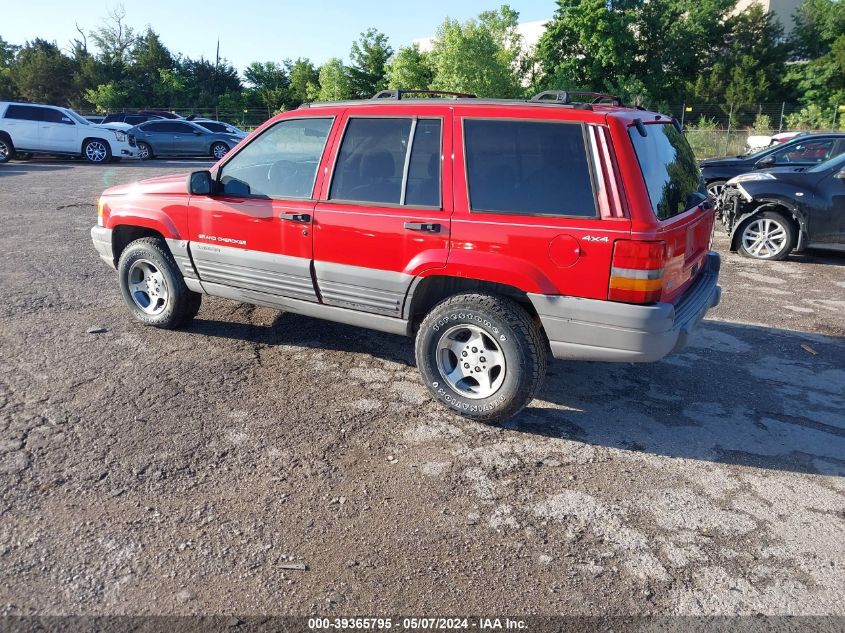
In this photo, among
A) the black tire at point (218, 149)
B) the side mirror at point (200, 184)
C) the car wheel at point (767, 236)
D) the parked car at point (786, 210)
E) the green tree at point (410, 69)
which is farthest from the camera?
the green tree at point (410, 69)

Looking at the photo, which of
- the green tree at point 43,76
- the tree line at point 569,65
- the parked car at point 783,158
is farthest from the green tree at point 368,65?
the parked car at point 783,158

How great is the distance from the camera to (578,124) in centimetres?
364

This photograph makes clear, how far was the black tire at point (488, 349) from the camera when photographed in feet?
12.5

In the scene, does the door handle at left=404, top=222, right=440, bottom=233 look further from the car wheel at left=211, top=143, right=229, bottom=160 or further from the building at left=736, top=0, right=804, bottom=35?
the building at left=736, top=0, right=804, bottom=35

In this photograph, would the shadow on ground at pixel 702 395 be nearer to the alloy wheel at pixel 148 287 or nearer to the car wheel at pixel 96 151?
the alloy wheel at pixel 148 287

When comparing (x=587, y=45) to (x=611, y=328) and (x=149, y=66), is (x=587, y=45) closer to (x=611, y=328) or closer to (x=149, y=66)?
(x=149, y=66)

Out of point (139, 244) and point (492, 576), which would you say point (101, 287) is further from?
point (492, 576)

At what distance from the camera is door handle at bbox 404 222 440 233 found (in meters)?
3.92

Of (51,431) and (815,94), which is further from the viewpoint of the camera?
(815,94)

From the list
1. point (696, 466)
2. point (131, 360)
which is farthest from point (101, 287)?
point (696, 466)

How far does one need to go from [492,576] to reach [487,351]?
1557mm

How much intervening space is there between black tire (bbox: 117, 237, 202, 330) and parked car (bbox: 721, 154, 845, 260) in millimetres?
6969

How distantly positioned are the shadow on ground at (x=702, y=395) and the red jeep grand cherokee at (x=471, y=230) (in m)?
0.55

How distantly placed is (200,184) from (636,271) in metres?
3.07
